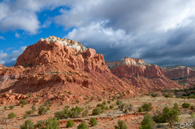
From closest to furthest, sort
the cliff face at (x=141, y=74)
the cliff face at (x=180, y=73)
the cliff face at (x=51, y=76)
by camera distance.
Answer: the cliff face at (x=51, y=76)
the cliff face at (x=141, y=74)
the cliff face at (x=180, y=73)

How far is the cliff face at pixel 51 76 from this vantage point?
37.1 meters

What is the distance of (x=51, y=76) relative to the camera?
137ft

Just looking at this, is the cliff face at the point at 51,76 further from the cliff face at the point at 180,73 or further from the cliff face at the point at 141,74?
the cliff face at the point at 180,73

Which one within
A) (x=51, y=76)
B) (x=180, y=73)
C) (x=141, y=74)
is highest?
(x=180, y=73)

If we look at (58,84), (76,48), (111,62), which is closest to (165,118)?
(58,84)

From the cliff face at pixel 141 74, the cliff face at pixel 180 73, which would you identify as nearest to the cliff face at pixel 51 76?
the cliff face at pixel 141 74

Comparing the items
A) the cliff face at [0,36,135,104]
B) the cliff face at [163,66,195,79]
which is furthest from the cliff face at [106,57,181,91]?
the cliff face at [163,66,195,79]

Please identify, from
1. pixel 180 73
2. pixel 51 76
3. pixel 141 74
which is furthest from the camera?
pixel 180 73

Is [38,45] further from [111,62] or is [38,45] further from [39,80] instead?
[111,62]

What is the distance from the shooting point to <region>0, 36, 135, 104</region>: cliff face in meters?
37.1

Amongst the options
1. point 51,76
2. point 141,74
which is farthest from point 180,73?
point 51,76

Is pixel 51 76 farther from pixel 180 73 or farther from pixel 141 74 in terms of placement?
pixel 180 73

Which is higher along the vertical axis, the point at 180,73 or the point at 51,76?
the point at 180,73

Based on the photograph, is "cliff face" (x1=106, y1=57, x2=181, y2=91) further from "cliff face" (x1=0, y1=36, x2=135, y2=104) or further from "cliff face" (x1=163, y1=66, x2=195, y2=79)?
"cliff face" (x1=163, y1=66, x2=195, y2=79)
